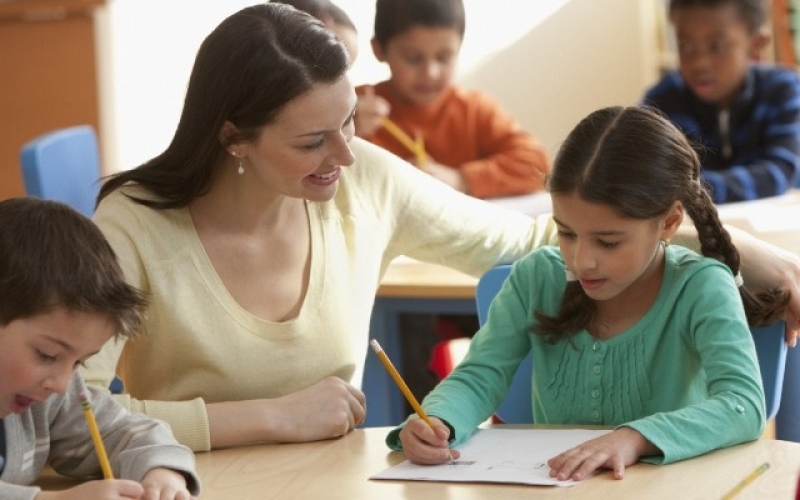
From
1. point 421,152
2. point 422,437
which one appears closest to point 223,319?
point 422,437

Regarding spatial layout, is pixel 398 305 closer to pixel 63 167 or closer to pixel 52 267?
pixel 63 167

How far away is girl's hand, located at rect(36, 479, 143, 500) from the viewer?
4.09ft

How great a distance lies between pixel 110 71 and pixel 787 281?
13.7ft

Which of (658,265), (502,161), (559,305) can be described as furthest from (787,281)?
(502,161)

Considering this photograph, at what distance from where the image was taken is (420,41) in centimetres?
328

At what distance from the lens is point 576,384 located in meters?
1.65

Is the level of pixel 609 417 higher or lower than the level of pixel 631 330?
lower

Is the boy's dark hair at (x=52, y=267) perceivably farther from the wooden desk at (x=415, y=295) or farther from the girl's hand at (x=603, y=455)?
the wooden desk at (x=415, y=295)

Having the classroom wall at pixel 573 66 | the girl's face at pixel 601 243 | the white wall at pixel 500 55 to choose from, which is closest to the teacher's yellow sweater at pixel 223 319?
the girl's face at pixel 601 243

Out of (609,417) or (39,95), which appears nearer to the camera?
(609,417)

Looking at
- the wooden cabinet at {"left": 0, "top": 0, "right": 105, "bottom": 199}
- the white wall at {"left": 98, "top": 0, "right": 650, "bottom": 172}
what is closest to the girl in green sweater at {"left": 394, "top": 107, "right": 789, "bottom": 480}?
the white wall at {"left": 98, "top": 0, "right": 650, "bottom": 172}

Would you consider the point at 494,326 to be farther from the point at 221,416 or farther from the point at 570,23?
the point at 570,23

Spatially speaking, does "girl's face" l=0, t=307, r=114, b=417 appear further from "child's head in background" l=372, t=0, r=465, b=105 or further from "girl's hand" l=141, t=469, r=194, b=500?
"child's head in background" l=372, t=0, r=465, b=105

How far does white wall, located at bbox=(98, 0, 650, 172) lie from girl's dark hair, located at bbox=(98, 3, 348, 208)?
3.11 m
